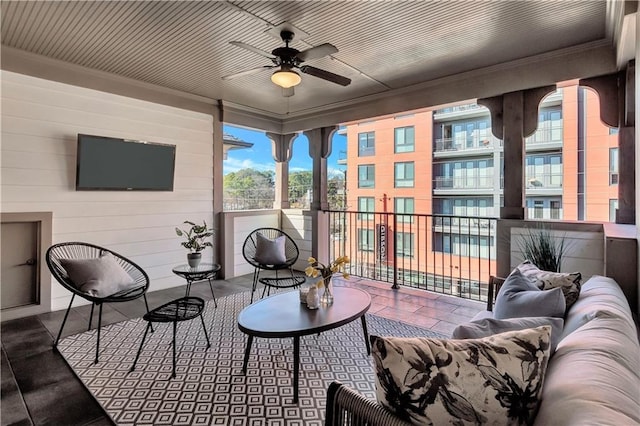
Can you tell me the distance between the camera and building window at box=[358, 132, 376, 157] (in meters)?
10.6

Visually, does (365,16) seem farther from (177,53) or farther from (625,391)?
(625,391)

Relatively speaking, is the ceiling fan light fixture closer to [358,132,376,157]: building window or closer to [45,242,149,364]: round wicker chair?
[45,242,149,364]: round wicker chair

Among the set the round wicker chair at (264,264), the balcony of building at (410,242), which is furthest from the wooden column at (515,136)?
the round wicker chair at (264,264)

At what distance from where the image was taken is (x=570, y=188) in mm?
6887

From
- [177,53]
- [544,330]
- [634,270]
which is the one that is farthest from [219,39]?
[634,270]

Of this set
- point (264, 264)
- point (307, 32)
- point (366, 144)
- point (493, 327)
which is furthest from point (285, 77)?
point (366, 144)

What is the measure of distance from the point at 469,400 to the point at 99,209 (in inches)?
177

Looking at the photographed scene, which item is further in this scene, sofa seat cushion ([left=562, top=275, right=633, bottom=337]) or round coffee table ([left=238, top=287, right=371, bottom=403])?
round coffee table ([left=238, top=287, right=371, bottom=403])

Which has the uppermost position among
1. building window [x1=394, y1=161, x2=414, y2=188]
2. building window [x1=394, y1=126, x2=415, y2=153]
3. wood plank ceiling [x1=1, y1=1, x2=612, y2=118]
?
building window [x1=394, y1=126, x2=415, y2=153]

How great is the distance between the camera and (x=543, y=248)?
326 centimetres

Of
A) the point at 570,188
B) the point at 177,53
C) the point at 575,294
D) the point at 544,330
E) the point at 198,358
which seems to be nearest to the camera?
the point at 544,330

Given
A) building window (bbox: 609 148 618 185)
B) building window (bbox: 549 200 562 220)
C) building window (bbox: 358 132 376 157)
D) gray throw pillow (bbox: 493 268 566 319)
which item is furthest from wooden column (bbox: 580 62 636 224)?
building window (bbox: 358 132 376 157)

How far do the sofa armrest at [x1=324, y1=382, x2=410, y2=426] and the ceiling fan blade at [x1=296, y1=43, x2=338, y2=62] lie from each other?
2465mm

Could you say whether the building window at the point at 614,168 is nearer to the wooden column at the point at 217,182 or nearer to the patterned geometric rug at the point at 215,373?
the patterned geometric rug at the point at 215,373
